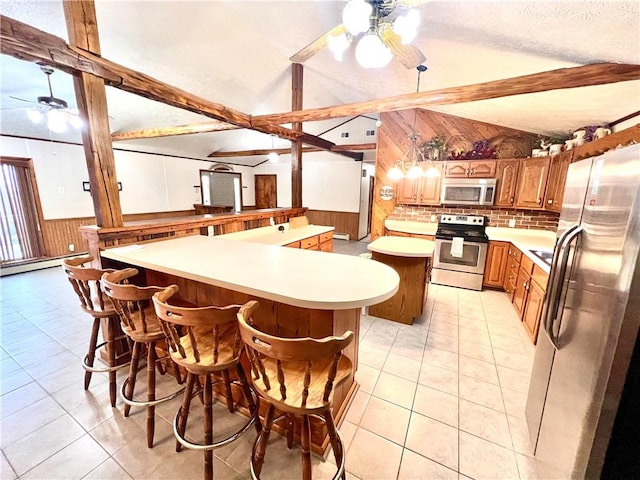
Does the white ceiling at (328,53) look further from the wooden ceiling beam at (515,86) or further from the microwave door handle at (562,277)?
the microwave door handle at (562,277)

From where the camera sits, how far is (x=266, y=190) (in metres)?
9.27

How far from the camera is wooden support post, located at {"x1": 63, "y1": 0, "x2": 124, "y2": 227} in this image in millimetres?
1685

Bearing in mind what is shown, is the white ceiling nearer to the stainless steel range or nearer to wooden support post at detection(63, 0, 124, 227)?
wooden support post at detection(63, 0, 124, 227)

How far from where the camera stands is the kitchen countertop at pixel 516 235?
315cm

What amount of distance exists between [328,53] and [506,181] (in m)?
3.20

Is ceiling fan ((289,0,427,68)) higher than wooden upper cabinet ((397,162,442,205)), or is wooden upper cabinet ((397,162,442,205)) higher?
ceiling fan ((289,0,427,68))

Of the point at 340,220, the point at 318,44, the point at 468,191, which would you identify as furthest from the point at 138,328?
the point at 340,220

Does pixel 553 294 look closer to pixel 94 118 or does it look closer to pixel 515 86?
pixel 515 86

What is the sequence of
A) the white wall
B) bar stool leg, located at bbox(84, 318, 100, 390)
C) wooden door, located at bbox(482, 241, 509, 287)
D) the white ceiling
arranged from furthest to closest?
the white wall < wooden door, located at bbox(482, 241, 509, 287) < bar stool leg, located at bbox(84, 318, 100, 390) < the white ceiling

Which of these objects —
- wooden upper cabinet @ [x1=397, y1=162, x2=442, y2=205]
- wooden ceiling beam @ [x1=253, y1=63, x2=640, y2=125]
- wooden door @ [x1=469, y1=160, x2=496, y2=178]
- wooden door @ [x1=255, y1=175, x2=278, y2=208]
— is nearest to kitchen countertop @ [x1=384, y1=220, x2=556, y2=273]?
wooden upper cabinet @ [x1=397, y1=162, x2=442, y2=205]

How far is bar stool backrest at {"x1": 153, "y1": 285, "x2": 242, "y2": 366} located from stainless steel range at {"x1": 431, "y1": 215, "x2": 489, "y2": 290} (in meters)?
3.53

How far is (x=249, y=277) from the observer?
4.77 ft

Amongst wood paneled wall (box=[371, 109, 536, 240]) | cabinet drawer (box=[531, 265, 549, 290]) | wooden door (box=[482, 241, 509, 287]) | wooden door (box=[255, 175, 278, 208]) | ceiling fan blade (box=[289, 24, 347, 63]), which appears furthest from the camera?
wooden door (box=[255, 175, 278, 208])

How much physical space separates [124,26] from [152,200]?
4905mm
